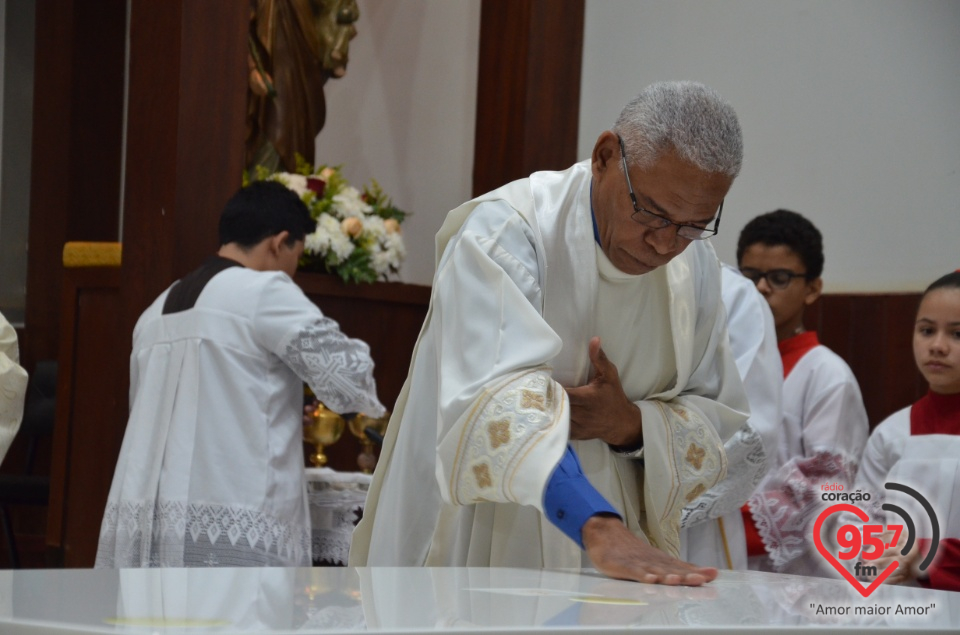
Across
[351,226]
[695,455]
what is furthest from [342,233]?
[695,455]

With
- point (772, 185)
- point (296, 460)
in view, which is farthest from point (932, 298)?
point (296, 460)

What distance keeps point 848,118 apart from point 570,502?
3366 mm

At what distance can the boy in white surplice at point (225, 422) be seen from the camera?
3691 mm

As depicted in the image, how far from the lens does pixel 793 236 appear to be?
4.04m

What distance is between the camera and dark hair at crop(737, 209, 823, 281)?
4.04 metres

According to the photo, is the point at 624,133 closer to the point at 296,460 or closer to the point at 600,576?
the point at 600,576

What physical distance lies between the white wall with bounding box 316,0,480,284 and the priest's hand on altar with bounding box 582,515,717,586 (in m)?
4.30

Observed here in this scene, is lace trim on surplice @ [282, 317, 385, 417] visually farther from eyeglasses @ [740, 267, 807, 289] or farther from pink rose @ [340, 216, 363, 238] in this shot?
eyeglasses @ [740, 267, 807, 289]

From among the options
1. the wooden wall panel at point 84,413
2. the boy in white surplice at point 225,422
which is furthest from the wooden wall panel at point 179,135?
the boy in white surplice at point 225,422

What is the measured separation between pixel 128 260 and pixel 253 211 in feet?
2.66

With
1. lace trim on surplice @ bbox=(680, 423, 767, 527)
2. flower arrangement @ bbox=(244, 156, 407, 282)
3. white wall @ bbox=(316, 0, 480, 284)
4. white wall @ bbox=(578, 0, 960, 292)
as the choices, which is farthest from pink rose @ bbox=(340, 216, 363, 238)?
lace trim on surplice @ bbox=(680, 423, 767, 527)

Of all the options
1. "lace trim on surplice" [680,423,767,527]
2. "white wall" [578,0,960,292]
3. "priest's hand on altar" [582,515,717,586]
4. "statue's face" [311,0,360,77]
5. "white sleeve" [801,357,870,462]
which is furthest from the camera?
"statue's face" [311,0,360,77]

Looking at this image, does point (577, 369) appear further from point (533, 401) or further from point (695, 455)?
point (533, 401)

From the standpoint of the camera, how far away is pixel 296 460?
384 cm
